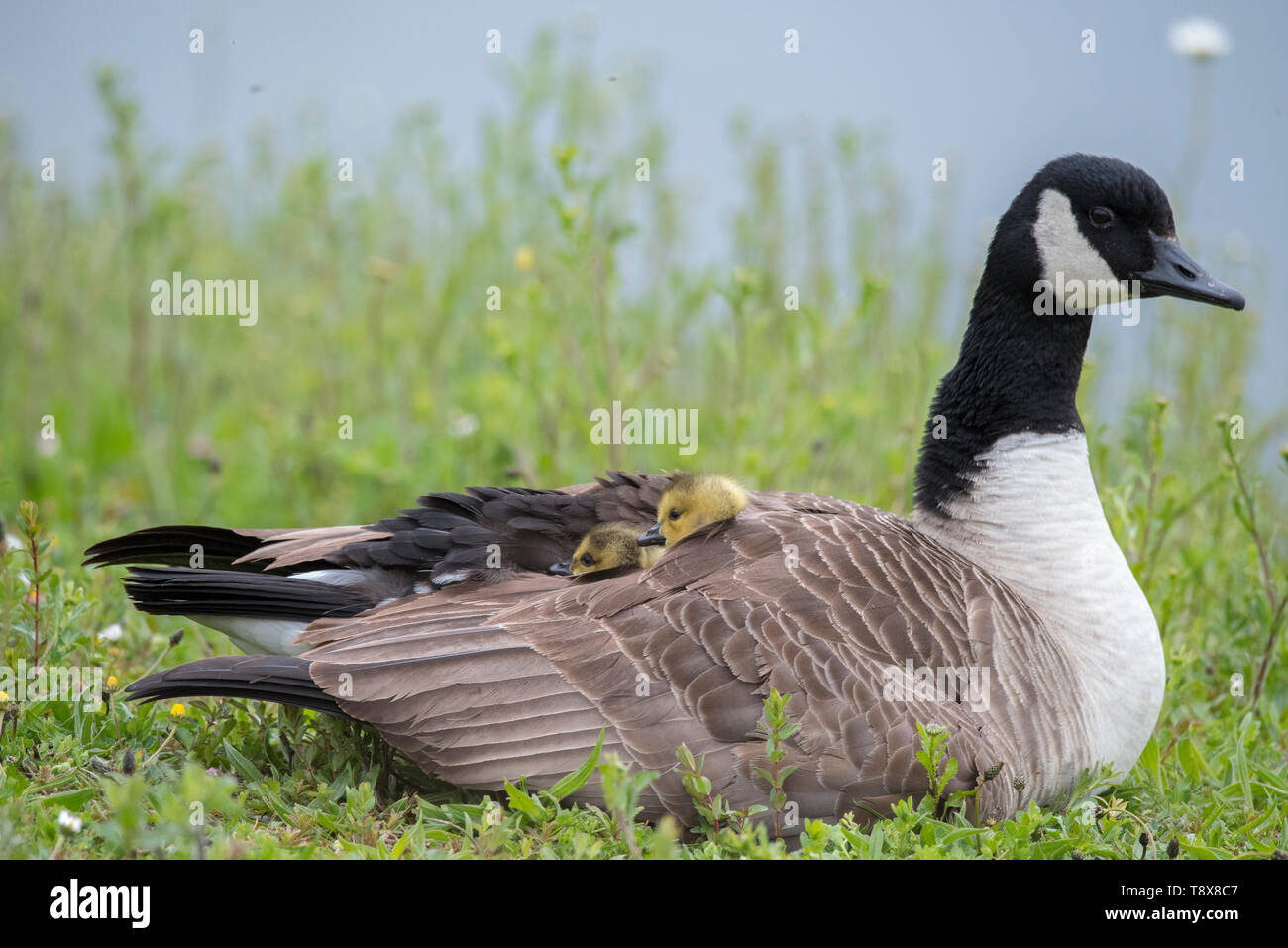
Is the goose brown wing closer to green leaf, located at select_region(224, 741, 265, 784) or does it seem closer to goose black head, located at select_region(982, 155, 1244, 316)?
green leaf, located at select_region(224, 741, 265, 784)

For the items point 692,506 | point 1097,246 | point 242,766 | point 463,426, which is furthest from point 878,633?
point 463,426

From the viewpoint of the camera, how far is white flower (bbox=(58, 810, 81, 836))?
3.50m

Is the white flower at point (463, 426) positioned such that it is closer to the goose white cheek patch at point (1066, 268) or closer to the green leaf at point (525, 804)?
the goose white cheek patch at point (1066, 268)

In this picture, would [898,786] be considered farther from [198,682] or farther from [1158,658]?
[198,682]

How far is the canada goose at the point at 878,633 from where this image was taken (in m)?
3.74

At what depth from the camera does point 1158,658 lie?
4414 mm

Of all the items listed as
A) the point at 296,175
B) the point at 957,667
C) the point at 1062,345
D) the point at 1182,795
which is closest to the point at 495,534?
the point at 957,667

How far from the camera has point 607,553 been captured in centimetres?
440

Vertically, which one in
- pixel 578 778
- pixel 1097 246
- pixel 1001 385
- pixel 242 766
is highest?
pixel 1097 246

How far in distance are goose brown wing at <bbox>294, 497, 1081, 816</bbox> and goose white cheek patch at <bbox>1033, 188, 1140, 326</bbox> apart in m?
1.20

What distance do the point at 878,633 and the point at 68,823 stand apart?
2332mm

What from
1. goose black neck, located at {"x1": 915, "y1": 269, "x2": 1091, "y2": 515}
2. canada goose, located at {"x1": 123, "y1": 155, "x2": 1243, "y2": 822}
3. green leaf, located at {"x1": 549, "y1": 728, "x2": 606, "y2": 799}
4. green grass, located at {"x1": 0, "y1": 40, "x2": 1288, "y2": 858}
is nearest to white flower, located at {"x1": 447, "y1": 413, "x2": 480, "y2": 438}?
green grass, located at {"x1": 0, "y1": 40, "x2": 1288, "y2": 858}

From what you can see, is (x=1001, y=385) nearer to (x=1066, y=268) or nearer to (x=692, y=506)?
(x=1066, y=268)

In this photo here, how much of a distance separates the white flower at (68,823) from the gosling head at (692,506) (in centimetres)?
190
